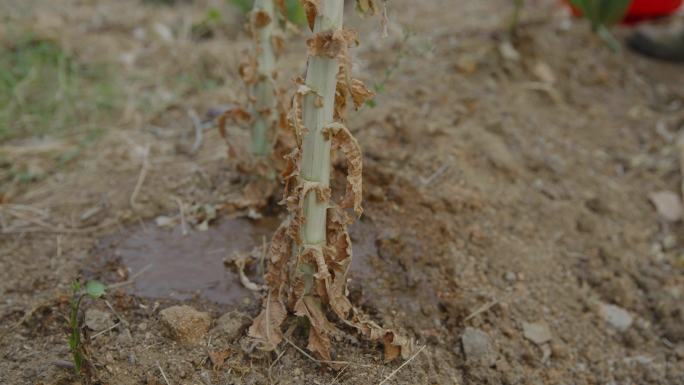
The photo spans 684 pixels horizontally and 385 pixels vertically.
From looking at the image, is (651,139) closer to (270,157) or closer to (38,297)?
(270,157)

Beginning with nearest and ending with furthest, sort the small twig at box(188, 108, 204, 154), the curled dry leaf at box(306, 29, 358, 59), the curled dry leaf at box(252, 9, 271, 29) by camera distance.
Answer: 1. the curled dry leaf at box(306, 29, 358, 59)
2. the curled dry leaf at box(252, 9, 271, 29)
3. the small twig at box(188, 108, 204, 154)

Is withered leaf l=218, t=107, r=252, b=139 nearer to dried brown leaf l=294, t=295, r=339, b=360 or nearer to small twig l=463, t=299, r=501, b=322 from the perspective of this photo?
dried brown leaf l=294, t=295, r=339, b=360

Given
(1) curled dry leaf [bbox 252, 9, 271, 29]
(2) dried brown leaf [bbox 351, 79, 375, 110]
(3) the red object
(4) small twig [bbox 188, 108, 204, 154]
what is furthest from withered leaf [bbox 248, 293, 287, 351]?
(3) the red object

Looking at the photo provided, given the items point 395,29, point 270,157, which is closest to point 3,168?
point 270,157

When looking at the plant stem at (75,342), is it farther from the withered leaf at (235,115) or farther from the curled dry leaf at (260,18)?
the curled dry leaf at (260,18)

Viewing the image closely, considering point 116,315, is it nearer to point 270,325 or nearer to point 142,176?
point 270,325

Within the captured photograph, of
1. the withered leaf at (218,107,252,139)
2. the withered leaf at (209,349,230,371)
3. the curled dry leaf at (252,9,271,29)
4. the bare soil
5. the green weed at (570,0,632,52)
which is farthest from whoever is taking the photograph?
the green weed at (570,0,632,52)
